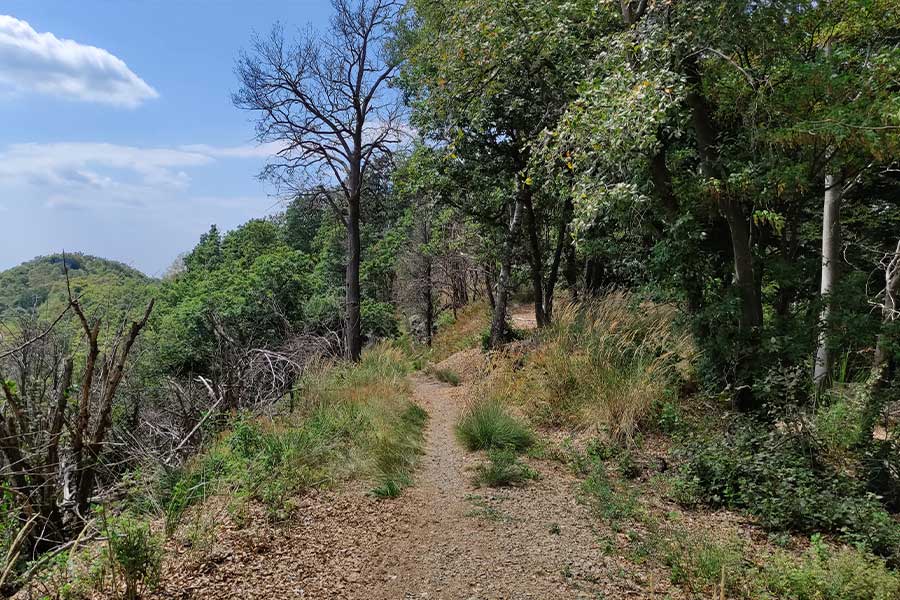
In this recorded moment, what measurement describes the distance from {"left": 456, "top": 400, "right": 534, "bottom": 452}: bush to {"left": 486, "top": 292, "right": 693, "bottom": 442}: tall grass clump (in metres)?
0.73

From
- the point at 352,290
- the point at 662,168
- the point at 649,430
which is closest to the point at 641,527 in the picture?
the point at 649,430

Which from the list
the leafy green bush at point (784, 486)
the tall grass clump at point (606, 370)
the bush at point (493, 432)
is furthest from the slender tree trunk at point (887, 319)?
the bush at point (493, 432)

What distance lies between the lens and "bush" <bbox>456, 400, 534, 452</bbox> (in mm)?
5746

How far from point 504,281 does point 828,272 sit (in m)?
5.78

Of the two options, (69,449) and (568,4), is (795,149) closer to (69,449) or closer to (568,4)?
(568,4)

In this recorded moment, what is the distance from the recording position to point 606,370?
643 centimetres

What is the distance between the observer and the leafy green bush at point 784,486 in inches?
149

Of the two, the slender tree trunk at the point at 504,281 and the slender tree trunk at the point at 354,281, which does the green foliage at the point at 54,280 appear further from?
the slender tree trunk at the point at 504,281

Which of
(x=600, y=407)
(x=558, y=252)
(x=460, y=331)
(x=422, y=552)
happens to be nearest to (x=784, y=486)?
(x=600, y=407)

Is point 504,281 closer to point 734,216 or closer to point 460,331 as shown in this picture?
point 734,216

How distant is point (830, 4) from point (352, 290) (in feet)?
34.4

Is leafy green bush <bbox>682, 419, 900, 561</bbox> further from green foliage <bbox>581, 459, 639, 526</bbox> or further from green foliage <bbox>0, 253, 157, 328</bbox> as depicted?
green foliage <bbox>0, 253, 157, 328</bbox>

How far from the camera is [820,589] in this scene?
9.37ft

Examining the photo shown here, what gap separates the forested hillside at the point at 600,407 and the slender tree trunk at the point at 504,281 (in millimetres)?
1324
